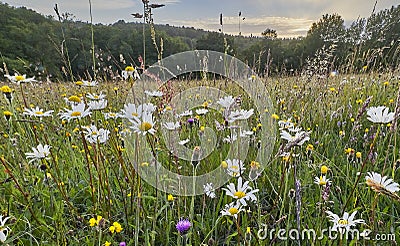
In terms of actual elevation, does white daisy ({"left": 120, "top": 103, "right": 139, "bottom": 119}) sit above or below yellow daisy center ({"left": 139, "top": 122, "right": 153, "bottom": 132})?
above

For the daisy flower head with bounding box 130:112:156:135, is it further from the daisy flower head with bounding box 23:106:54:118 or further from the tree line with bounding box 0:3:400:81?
the daisy flower head with bounding box 23:106:54:118

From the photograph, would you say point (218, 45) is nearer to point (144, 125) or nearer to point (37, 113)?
point (37, 113)

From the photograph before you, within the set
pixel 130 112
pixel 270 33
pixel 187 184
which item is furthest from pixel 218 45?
pixel 130 112

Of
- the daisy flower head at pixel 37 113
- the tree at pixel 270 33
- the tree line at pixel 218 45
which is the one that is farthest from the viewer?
the tree at pixel 270 33

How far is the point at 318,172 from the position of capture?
1522mm

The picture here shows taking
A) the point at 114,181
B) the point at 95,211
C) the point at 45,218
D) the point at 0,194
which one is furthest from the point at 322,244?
the point at 0,194

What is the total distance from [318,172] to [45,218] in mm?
1331

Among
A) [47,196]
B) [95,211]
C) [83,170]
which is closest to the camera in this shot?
[95,211]

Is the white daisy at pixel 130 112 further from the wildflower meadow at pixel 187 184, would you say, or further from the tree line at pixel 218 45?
the tree line at pixel 218 45

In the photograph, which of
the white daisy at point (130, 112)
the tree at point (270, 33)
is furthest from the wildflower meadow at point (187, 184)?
the tree at point (270, 33)

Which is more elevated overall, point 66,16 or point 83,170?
point 66,16

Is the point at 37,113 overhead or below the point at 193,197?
overhead

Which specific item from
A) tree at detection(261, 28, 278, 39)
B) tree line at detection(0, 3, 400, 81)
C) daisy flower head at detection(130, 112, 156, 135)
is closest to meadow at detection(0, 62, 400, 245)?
daisy flower head at detection(130, 112, 156, 135)

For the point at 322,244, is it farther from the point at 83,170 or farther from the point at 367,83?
the point at 367,83
